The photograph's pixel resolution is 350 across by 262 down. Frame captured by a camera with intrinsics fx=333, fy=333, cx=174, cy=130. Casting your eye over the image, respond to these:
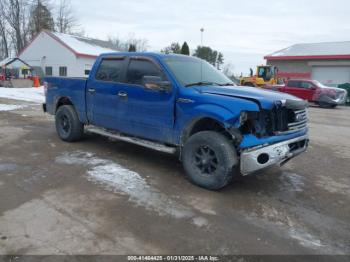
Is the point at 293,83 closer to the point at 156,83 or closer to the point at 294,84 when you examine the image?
the point at 294,84

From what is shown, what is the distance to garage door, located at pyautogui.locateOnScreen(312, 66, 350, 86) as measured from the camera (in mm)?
30886

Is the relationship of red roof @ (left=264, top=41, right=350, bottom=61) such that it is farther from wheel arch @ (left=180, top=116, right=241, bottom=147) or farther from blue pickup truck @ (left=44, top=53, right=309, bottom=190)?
wheel arch @ (left=180, top=116, right=241, bottom=147)

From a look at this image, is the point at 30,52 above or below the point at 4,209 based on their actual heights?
above

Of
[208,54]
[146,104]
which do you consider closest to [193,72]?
[146,104]

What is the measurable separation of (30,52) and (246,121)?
123ft

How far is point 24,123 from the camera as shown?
32.0 ft

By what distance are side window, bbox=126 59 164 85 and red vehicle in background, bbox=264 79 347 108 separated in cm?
1673

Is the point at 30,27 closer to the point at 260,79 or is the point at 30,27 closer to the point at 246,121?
the point at 260,79

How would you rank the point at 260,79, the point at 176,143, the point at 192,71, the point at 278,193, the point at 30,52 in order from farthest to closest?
the point at 30,52
the point at 260,79
the point at 192,71
the point at 176,143
the point at 278,193

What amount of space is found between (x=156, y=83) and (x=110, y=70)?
1.57m

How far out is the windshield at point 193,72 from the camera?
5328mm

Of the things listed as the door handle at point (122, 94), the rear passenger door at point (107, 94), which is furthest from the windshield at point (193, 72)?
the rear passenger door at point (107, 94)

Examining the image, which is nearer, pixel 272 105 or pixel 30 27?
pixel 272 105

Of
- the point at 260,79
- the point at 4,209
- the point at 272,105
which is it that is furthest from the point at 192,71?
the point at 260,79
